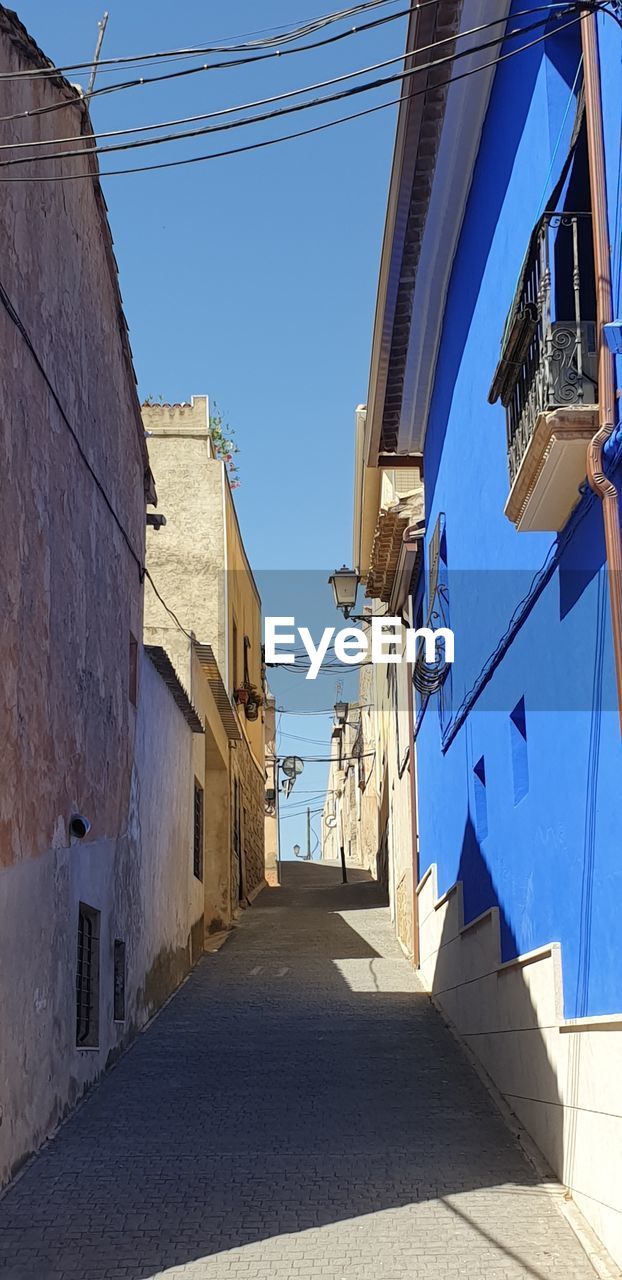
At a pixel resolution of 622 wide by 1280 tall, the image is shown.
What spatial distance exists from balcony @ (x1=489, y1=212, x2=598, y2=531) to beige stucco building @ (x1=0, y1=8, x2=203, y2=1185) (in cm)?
266

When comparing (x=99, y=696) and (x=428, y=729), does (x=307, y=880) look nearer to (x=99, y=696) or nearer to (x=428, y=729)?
(x=428, y=729)

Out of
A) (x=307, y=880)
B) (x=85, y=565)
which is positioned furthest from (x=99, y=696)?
(x=307, y=880)

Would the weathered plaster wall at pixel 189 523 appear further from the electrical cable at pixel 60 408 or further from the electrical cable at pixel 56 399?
the electrical cable at pixel 56 399

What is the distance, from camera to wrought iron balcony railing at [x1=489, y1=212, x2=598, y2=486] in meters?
5.95

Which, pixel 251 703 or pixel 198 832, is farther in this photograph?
pixel 251 703

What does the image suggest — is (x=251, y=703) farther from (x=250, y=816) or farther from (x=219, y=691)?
(x=219, y=691)

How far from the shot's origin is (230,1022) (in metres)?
12.6

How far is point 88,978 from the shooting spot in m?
10.2

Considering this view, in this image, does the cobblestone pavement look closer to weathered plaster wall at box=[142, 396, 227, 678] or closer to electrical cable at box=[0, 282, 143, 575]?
electrical cable at box=[0, 282, 143, 575]

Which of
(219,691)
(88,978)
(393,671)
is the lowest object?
(88,978)

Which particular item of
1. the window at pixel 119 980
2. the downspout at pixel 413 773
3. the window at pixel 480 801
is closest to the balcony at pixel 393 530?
the downspout at pixel 413 773

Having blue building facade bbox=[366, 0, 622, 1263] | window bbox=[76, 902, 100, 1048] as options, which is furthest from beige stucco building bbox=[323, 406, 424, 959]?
window bbox=[76, 902, 100, 1048]

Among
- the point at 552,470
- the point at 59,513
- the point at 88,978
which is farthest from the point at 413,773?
the point at 552,470

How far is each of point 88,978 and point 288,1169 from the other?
10.6 ft
